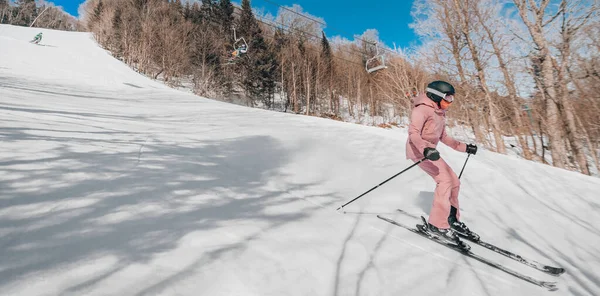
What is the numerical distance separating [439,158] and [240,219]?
205 centimetres

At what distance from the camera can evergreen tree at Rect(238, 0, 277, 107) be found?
113 ft

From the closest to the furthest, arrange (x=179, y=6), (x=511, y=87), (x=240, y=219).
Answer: (x=240, y=219), (x=511, y=87), (x=179, y=6)

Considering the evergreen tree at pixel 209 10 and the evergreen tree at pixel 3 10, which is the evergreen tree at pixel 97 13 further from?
the evergreen tree at pixel 3 10

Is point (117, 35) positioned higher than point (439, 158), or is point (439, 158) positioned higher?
point (117, 35)

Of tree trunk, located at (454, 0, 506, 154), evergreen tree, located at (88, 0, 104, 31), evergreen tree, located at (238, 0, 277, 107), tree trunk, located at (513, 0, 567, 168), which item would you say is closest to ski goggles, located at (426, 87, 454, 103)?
tree trunk, located at (513, 0, 567, 168)

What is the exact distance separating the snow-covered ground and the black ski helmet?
145 centimetres

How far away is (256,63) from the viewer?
113ft

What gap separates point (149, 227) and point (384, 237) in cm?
210

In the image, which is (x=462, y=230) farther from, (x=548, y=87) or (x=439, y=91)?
(x=548, y=87)

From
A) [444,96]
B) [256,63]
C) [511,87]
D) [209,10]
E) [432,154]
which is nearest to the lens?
[432,154]

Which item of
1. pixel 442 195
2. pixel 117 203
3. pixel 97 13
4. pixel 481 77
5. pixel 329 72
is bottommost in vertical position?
pixel 117 203

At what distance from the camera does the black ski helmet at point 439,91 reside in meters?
2.88

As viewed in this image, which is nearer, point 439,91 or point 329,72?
point 439,91

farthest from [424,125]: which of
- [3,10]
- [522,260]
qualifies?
[3,10]
